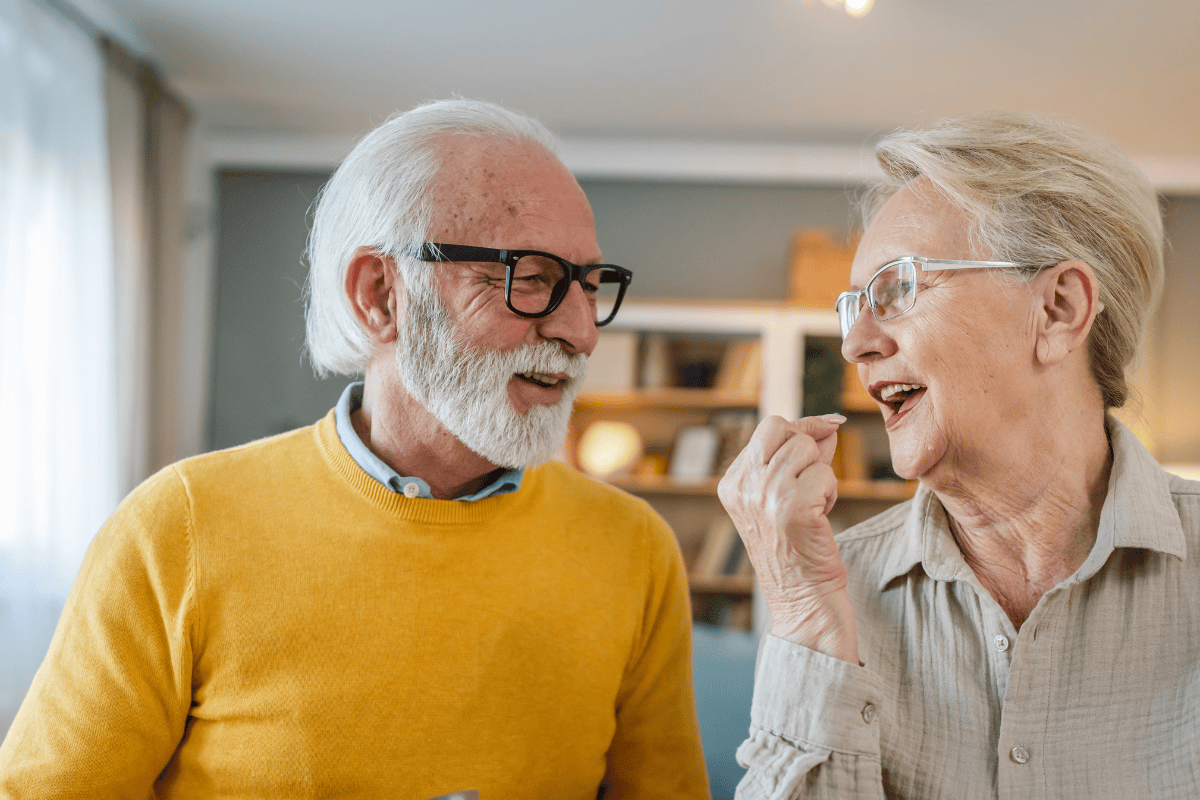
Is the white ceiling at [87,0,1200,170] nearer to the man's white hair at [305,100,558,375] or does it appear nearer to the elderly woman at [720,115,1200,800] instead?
the man's white hair at [305,100,558,375]

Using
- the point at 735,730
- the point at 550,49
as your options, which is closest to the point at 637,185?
the point at 550,49

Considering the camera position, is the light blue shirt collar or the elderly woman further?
the light blue shirt collar

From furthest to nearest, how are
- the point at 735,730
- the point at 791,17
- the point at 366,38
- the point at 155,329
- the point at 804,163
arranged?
the point at 804,163 < the point at 155,329 < the point at 366,38 < the point at 791,17 < the point at 735,730

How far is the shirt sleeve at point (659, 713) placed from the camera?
51.3 inches

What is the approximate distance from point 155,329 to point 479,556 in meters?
3.46

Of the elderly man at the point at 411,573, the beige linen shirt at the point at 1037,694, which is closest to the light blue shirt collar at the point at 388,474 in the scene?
the elderly man at the point at 411,573

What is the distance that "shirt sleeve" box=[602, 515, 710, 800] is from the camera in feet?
4.27

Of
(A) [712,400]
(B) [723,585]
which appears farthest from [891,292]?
(B) [723,585]

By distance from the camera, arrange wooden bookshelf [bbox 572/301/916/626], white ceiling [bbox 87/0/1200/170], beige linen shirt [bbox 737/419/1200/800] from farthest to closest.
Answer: wooden bookshelf [bbox 572/301/916/626] → white ceiling [bbox 87/0/1200/170] → beige linen shirt [bbox 737/419/1200/800]

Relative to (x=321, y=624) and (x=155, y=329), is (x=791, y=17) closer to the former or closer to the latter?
(x=321, y=624)

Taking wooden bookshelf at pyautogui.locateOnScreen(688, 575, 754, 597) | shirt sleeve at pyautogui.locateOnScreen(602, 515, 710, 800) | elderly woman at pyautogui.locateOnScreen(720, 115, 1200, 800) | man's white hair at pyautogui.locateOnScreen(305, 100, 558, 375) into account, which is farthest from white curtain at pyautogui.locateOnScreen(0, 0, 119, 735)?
elderly woman at pyautogui.locateOnScreen(720, 115, 1200, 800)

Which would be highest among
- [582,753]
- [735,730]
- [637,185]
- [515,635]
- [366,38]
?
[366,38]

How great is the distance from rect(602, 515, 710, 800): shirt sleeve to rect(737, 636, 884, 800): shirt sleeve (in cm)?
24

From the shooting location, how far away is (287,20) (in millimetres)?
3340
